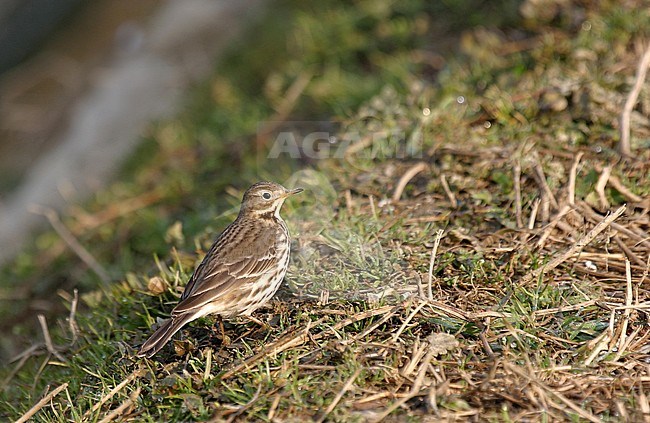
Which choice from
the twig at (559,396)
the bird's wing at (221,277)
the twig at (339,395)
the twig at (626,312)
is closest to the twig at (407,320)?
the twig at (339,395)

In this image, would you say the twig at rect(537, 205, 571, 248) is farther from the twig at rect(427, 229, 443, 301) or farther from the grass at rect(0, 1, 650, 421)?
the twig at rect(427, 229, 443, 301)

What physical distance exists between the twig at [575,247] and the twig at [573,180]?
16.9 inches

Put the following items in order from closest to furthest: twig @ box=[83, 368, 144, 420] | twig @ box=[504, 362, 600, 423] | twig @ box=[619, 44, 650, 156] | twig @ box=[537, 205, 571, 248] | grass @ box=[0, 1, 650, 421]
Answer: twig @ box=[504, 362, 600, 423]
grass @ box=[0, 1, 650, 421]
twig @ box=[83, 368, 144, 420]
twig @ box=[537, 205, 571, 248]
twig @ box=[619, 44, 650, 156]

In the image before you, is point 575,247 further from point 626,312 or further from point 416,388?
point 416,388

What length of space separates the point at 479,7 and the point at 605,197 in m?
4.92

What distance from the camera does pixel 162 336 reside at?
4.86 meters

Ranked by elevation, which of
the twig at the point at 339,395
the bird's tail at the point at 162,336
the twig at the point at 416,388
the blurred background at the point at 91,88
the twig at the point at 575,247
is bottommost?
the blurred background at the point at 91,88

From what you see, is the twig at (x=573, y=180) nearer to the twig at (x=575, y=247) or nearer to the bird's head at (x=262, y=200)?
the twig at (x=575, y=247)

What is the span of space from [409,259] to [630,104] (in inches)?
Answer: 101

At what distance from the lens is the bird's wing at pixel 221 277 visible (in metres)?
4.99

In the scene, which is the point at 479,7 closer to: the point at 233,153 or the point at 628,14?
the point at 628,14

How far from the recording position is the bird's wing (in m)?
4.99

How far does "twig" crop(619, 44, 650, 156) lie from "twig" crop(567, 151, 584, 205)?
38cm

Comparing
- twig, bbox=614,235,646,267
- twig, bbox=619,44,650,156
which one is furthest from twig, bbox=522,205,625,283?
→ twig, bbox=619,44,650,156
